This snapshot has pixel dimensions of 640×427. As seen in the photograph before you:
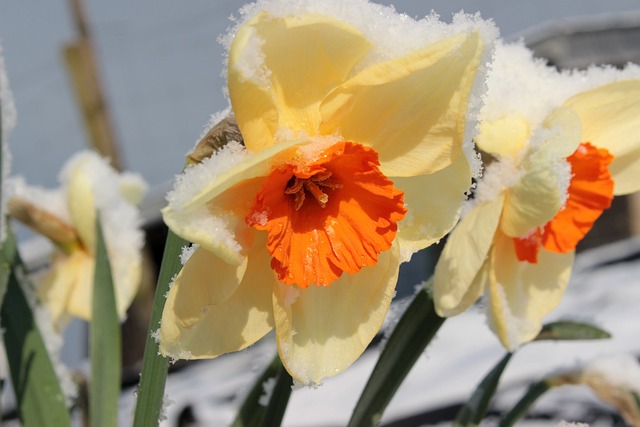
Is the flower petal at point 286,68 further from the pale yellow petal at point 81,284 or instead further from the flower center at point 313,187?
the pale yellow petal at point 81,284

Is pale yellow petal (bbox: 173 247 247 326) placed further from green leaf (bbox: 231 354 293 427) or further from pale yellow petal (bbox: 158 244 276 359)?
green leaf (bbox: 231 354 293 427)

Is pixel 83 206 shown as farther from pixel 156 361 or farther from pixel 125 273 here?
pixel 156 361

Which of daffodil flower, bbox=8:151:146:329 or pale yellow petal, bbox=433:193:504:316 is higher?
daffodil flower, bbox=8:151:146:329

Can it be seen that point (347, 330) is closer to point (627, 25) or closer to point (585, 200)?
point (585, 200)

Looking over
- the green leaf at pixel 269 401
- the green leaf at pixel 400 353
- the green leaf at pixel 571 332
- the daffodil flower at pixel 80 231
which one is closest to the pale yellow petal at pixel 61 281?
the daffodil flower at pixel 80 231

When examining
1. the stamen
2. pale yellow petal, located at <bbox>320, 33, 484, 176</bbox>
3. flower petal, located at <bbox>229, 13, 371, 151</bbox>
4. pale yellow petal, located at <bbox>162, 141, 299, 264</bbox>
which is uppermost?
flower petal, located at <bbox>229, 13, 371, 151</bbox>

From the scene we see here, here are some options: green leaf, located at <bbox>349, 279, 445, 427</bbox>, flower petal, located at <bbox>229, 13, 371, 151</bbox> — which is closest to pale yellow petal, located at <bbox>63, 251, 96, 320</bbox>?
green leaf, located at <bbox>349, 279, 445, 427</bbox>
